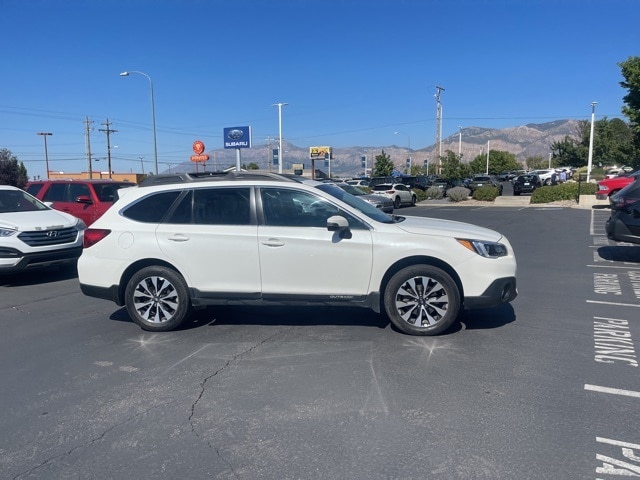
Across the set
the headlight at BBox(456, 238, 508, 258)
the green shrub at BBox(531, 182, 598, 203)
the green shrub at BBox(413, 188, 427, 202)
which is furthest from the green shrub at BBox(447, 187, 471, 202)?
the headlight at BBox(456, 238, 508, 258)

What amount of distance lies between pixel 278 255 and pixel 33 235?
570cm

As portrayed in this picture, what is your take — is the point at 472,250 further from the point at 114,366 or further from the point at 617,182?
the point at 617,182

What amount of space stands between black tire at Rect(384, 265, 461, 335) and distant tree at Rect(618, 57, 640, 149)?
1119 inches

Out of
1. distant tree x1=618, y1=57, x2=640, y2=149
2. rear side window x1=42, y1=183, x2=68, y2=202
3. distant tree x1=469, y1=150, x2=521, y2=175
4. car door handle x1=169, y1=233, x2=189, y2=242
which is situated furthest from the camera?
distant tree x1=469, y1=150, x2=521, y2=175

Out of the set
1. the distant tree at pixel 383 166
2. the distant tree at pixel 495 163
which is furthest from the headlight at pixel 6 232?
the distant tree at pixel 495 163

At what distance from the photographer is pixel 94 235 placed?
6.36 meters

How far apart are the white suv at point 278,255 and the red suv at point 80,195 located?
259 inches

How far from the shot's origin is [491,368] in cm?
483

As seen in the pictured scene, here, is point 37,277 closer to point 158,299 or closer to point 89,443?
point 158,299

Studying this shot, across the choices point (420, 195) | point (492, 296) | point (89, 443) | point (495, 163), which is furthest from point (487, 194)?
point (495, 163)

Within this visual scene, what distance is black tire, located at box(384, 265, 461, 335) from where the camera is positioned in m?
5.60

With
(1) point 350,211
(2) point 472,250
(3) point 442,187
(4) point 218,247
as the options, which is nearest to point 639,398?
(2) point 472,250

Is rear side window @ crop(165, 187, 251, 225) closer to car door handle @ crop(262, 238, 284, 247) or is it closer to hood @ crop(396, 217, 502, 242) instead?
car door handle @ crop(262, 238, 284, 247)

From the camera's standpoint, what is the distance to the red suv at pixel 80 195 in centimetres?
1248
